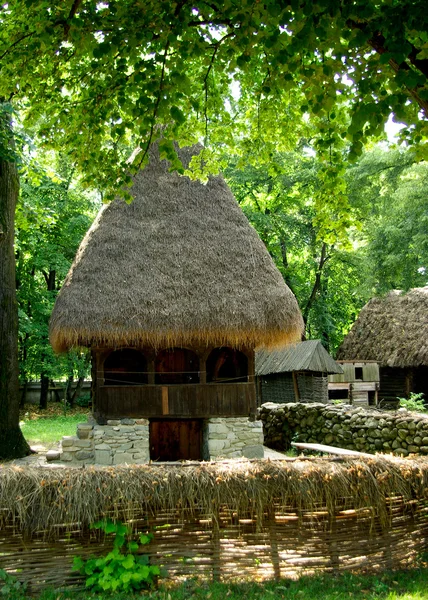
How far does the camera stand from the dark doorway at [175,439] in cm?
1340

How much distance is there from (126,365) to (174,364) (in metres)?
1.05

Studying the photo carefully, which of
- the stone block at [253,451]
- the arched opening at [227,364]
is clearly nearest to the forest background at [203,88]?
the arched opening at [227,364]

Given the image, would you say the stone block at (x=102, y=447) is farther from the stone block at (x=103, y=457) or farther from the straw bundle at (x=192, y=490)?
the straw bundle at (x=192, y=490)

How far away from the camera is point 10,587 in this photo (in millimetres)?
5344

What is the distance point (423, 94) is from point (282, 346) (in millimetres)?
9649

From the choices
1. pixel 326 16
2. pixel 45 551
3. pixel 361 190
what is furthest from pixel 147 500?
pixel 361 190

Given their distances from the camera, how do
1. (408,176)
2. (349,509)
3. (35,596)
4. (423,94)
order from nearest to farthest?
(423,94)
(35,596)
(349,509)
(408,176)

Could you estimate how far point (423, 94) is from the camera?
4062 millimetres

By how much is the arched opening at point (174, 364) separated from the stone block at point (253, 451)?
203 cm

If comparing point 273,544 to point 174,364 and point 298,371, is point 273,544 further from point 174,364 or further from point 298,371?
point 298,371

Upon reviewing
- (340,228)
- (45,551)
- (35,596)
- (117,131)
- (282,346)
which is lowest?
(35,596)

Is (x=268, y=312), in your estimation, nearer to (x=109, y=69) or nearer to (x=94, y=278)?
(x=94, y=278)

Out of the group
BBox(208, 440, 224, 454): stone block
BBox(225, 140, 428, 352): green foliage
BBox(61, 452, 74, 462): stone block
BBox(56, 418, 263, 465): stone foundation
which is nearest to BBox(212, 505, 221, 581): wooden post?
BBox(225, 140, 428, 352): green foliage

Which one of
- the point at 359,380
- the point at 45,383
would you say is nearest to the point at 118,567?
the point at 359,380
